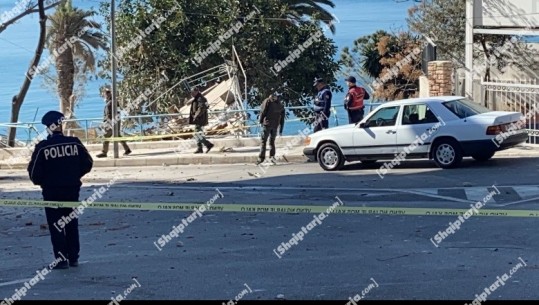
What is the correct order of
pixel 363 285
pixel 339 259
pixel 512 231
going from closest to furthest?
pixel 363 285
pixel 339 259
pixel 512 231

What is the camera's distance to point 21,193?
60.5 feet

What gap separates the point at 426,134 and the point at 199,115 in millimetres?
6966

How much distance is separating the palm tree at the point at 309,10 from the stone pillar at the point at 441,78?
510 inches

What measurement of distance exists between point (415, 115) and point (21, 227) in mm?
8549

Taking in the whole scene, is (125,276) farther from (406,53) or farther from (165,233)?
(406,53)

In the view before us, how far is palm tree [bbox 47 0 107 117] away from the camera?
42.6 metres

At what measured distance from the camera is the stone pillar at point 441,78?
76.6 feet

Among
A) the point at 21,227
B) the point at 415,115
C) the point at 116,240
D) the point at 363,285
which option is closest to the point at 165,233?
the point at 116,240

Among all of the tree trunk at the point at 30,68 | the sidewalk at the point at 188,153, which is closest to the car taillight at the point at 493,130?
Result: the sidewalk at the point at 188,153

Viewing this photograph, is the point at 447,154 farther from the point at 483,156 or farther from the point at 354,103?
the point at 354,103

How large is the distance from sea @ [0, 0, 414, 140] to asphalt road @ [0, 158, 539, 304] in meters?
9.51

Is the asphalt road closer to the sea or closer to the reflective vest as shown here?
the reflective vest

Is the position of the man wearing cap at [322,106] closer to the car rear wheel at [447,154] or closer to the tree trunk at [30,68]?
the car rear wheel at [447,154]

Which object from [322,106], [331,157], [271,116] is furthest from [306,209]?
[322,106]
